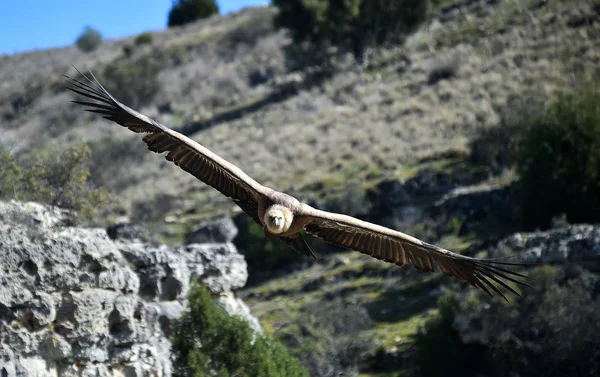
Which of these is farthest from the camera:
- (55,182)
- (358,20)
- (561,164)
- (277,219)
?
(358,20)

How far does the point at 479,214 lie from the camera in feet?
78.5

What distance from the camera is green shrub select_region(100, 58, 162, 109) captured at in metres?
52.8

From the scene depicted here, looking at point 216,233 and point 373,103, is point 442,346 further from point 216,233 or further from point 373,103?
point 373,103

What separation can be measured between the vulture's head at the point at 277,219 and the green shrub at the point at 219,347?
3131mm

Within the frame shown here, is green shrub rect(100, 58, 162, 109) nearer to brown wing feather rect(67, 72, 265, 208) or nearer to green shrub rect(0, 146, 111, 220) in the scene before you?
green shrub rect(0, 146, 111, 220)

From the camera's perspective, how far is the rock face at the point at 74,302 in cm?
1132

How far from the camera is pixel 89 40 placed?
80.9 m

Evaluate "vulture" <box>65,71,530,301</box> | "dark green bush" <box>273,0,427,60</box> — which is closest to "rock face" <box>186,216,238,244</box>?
"vulture" <box>65,71,530,301</box>

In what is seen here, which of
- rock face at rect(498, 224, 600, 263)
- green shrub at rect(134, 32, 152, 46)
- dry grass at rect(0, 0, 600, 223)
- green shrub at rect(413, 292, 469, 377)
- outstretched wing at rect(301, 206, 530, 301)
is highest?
green shrub at rect(134, 32, 152, 46)

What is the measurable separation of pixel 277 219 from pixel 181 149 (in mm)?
1741

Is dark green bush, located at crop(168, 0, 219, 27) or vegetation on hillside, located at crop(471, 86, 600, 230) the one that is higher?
dark green bush, located at crop(168, 0, 219, 27)

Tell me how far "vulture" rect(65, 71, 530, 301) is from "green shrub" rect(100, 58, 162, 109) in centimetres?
4128

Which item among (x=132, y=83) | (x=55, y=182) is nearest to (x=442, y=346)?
(x=55, y=182)

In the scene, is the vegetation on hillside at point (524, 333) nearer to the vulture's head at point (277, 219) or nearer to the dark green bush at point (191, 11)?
the vulture's head at point (277, 219)
